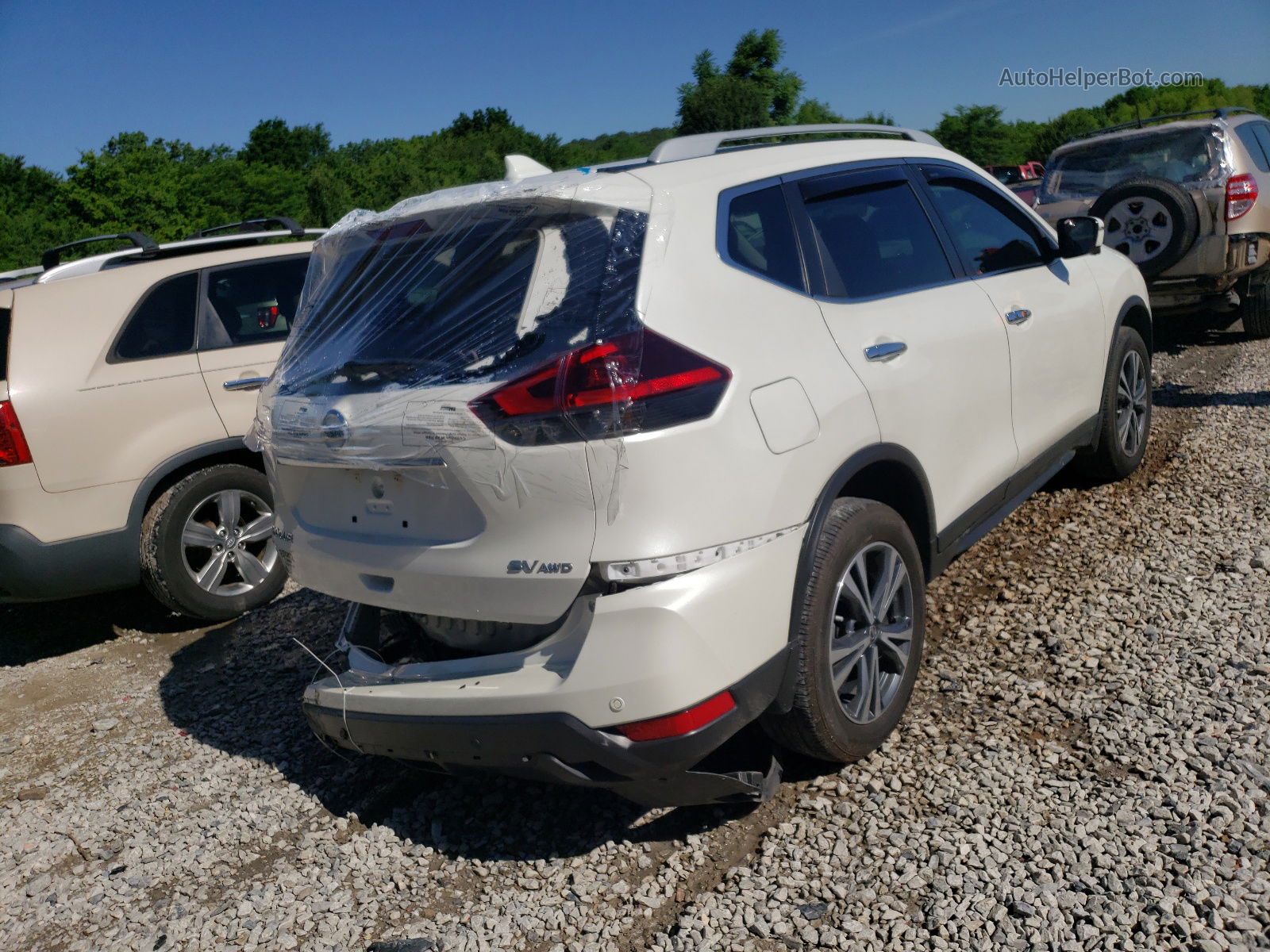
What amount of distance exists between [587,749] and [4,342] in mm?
3643

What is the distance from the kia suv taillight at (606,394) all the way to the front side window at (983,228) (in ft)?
5.97

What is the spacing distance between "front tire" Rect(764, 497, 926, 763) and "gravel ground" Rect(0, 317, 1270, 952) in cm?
21

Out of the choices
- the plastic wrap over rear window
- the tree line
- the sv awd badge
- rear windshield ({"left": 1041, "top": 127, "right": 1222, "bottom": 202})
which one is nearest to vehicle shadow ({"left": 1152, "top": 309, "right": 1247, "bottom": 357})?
rear windshield ({"left": 1041, "top": 127, "right": 1222, "bottom": 202})

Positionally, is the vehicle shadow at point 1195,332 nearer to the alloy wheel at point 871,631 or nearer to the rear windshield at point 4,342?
the alloy wheel at point 871,631

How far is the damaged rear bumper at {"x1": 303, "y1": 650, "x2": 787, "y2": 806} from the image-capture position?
7.89 feet

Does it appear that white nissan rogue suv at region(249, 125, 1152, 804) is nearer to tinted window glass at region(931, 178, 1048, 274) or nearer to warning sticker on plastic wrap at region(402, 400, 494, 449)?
warning sticker on plastic wrap at region(402, 400, 494, 449)

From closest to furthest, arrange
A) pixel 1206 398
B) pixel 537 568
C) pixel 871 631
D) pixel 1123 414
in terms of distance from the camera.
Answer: pixel 537 568 → pixel 871 631 → pixel 1123 414 → pixel 1206 398

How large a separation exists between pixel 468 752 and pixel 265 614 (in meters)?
3.06

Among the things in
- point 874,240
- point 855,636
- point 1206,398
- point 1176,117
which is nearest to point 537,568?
point 855,636

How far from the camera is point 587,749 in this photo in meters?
2.40

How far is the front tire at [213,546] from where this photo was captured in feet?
16.0

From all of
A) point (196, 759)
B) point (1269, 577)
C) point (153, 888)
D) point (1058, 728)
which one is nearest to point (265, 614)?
point (196, 759)

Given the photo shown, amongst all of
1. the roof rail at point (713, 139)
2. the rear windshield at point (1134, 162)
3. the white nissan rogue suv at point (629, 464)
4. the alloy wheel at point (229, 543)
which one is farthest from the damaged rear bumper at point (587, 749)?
the rear windshield at point (1134, 162)

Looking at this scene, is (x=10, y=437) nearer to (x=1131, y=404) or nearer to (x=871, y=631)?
(x=871, y=631)
